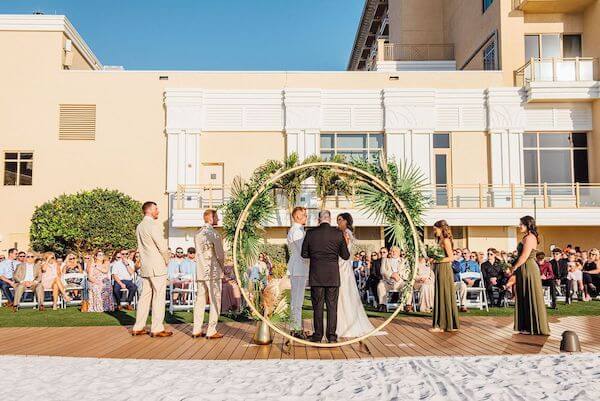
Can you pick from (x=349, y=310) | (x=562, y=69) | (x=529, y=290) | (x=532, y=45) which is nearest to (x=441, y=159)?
(x=562, y=69)

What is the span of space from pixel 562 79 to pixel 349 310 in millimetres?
20864

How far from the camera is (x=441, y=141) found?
89.2ft

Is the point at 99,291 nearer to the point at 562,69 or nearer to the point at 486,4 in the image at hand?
the point at 562,69

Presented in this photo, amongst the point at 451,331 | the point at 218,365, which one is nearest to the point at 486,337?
the point at 451,331

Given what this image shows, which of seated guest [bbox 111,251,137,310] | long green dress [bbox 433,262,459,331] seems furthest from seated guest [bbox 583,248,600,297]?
seated guest [bbox 111,251,137,310]

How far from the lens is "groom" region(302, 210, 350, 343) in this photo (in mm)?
8664

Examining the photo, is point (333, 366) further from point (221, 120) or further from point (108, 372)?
point (221, 120)

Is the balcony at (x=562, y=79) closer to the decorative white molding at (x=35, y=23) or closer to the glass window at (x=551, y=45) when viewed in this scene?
the glass window at (x=551, y=45)

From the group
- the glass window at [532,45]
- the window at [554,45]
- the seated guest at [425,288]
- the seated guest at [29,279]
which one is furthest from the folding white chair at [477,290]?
the window at [554,45]

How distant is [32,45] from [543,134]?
22.8 meters

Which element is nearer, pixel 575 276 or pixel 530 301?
pixel 530 301

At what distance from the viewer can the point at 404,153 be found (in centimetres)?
2659

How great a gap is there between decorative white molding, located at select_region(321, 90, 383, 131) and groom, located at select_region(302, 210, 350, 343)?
18.5 meters

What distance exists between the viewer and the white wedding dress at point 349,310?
9250mm
